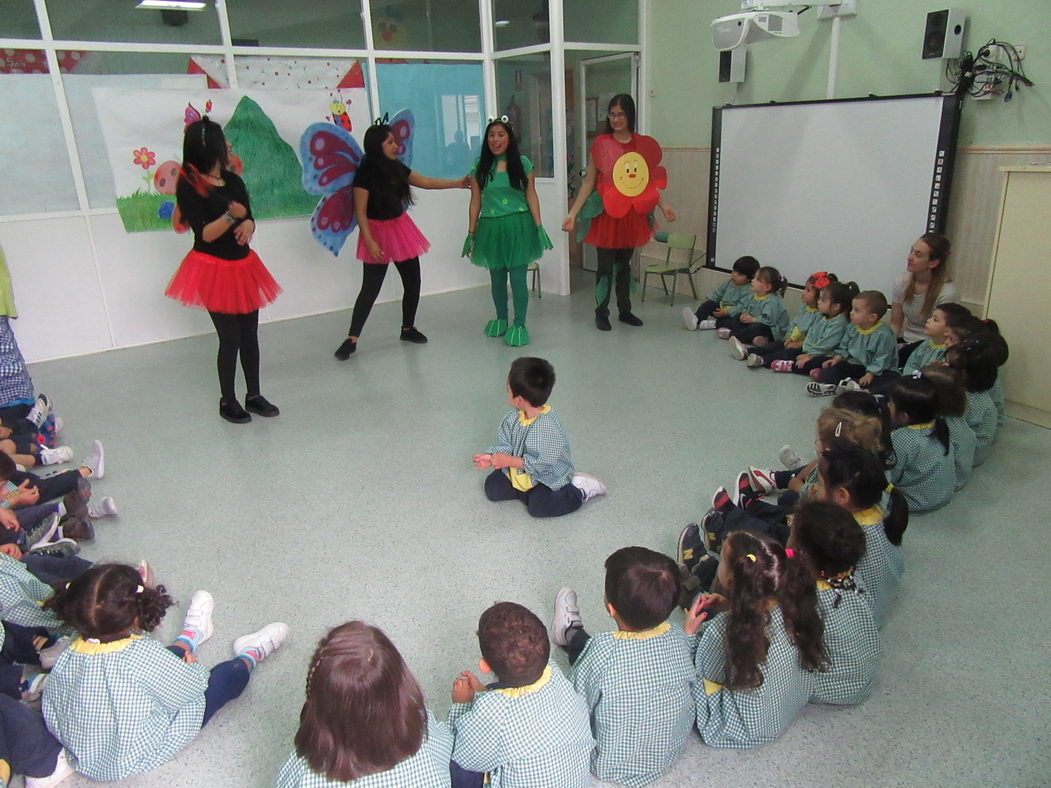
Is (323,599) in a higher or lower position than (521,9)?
lower

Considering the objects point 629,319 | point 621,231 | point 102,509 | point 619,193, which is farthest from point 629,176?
point 102,509

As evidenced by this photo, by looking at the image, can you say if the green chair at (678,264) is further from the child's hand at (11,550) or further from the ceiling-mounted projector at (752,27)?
the child's hand at (11,550)

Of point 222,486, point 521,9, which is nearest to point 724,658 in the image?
point 222,486

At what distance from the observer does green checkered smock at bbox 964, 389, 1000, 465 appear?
3.01m

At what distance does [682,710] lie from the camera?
1683 mm

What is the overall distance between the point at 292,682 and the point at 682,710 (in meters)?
1.05

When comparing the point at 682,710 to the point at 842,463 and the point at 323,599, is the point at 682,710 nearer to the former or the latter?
the point at 842,463

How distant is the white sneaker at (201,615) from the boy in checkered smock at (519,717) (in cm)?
105

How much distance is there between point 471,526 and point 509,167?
8.75 feet

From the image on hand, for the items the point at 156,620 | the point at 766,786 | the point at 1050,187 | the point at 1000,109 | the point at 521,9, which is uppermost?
the point at 521,9

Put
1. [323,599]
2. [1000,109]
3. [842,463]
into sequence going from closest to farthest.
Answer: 1. [842,463]
2. [323,599]
3. [1000,109]

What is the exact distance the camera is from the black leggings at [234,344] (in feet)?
11.8

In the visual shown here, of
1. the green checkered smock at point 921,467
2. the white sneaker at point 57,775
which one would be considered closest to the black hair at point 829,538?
the green checkered smock at point 921,467

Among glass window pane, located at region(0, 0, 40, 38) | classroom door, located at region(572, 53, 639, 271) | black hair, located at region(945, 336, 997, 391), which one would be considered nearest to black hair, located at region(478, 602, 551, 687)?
black hair, located at region(945, 336, 997, 391)
